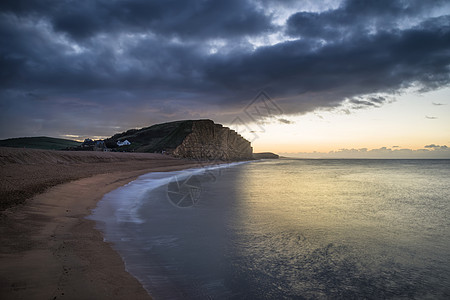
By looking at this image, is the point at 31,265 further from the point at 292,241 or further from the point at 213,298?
the point at 292,241

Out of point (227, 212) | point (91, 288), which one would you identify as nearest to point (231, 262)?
point (91, 288)

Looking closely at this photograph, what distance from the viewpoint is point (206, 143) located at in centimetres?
8388

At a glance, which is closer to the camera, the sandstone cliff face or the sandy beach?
the sandy beach

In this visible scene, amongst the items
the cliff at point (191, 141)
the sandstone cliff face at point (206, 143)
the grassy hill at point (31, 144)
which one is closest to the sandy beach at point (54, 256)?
the cliff at point (191, 141)

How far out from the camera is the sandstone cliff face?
74363 mm

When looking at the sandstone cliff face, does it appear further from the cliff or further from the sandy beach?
the sandy beach

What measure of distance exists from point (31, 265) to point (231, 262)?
368 cm

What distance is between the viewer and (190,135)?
76688mm

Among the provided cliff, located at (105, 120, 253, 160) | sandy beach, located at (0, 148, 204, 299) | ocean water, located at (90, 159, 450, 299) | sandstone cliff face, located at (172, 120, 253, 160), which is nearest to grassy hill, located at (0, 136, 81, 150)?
cliff, located at (105, 120, 253, 160)

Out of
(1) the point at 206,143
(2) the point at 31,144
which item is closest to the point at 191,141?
(1) the point at 206,143

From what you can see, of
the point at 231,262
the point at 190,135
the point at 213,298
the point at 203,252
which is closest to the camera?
the point at 213,298

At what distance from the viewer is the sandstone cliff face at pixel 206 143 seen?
7436 centimetres

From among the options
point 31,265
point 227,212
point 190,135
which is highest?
point 190,135

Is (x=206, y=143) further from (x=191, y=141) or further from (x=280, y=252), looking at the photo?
(x=280, y=252)
